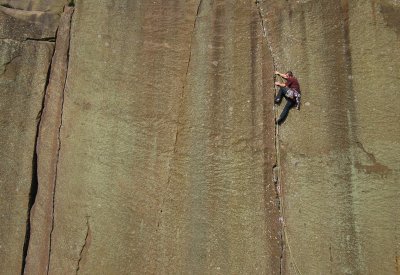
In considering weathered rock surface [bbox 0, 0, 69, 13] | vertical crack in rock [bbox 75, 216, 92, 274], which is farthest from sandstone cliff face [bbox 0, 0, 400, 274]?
weathered rock surface [bbox 0, 0, 69, 13]

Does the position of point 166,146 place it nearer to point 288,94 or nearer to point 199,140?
point 199,140

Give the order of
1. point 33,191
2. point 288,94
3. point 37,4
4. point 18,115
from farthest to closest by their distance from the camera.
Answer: point 37,4 < point 18,115 < point 33,191 < point 288,94

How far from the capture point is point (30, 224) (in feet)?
16.9

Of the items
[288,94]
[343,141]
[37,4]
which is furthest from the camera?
[37,4]

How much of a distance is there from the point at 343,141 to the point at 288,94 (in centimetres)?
70

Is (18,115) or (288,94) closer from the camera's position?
(288,94)

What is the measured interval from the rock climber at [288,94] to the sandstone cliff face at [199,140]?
3.6 inches

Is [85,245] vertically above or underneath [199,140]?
underneath

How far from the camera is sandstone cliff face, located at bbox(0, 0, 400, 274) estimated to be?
451cm

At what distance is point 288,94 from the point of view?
481 cm

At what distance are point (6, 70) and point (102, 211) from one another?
77.3 inches

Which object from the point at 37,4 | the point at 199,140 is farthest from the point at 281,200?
the point at 37,4

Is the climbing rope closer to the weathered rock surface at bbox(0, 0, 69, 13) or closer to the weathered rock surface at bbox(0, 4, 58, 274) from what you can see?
the weathered rock surface at bbox(0, 4, 58, 274)

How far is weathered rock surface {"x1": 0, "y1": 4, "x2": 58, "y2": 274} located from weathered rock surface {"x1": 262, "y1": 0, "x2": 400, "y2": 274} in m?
2.66
